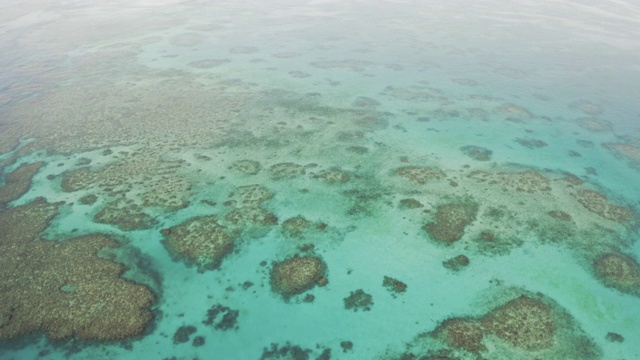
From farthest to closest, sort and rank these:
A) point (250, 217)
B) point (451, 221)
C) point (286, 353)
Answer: point (250, 217) → point (451, 221) → point (286, 353)

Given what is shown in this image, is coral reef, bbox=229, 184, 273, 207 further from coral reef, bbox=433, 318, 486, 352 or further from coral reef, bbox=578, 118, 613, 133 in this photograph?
coral reef, bbox=578, 118, 613, 133

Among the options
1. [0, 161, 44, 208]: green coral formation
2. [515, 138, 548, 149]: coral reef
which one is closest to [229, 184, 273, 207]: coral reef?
[0, 161, 44, 208]: green coral formation

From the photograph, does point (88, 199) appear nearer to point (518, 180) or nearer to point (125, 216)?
point (125, 216)

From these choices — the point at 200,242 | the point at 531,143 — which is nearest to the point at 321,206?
the point at 200,242

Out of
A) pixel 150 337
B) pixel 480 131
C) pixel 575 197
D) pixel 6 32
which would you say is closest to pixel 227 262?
pixel 150 337

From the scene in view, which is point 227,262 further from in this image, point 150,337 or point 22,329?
point 22,329

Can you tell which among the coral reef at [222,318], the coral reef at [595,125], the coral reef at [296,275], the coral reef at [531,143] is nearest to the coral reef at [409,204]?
the coral reef at [296,275]
